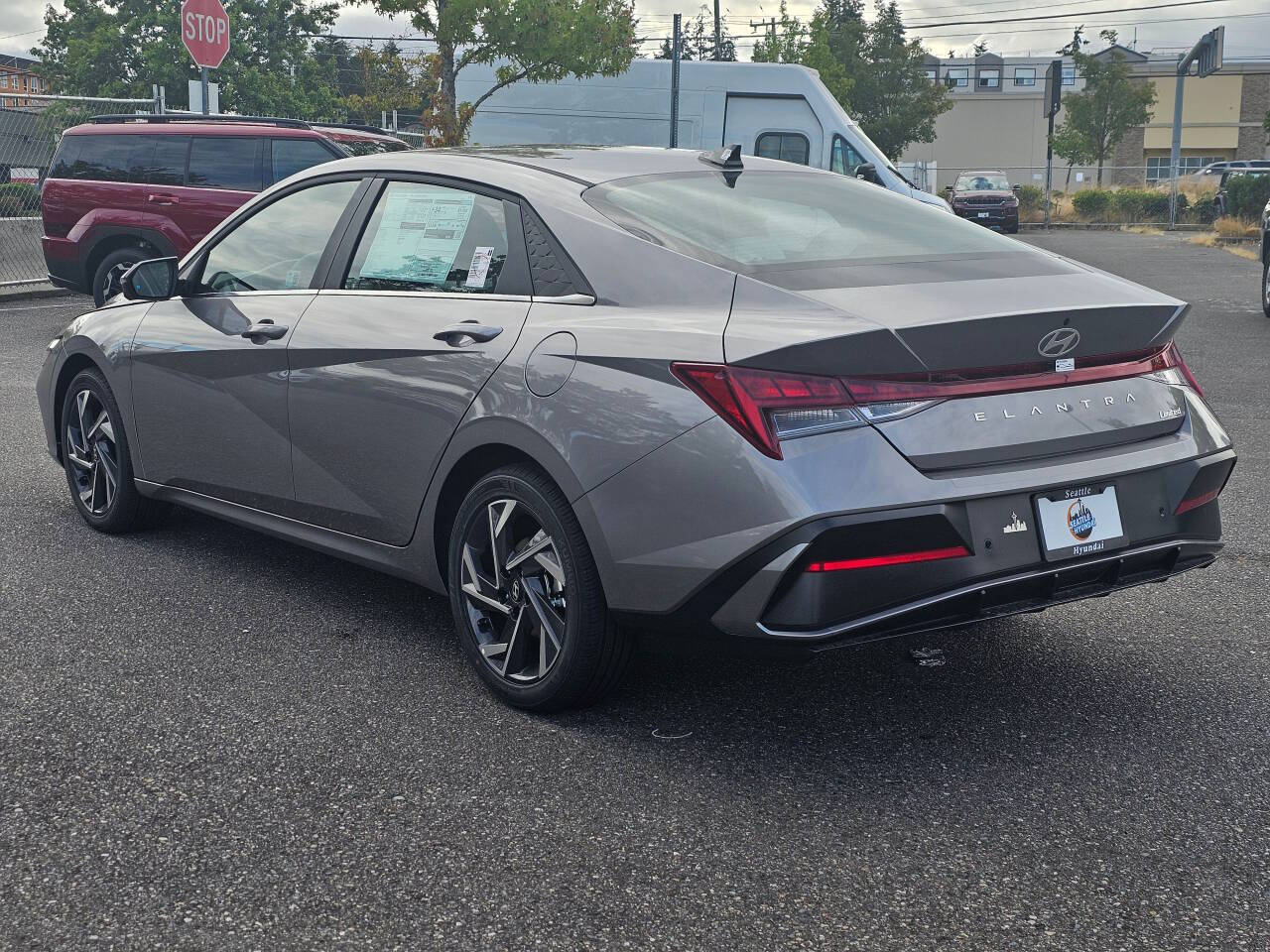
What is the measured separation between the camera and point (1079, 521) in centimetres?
332

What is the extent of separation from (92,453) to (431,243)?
2.31m

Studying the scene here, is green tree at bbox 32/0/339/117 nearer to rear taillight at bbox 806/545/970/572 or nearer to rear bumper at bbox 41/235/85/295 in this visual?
rear bumper at bbox 41/235/85/295

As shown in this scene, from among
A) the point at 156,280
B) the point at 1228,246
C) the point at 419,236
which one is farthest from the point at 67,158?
the point at 1228,246

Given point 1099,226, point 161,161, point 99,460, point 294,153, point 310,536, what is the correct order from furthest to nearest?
point 1099,226, point 161,161, point 294,153, point 99,460, point 310,536

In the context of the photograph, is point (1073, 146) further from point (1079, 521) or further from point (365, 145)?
point (1079, 521)

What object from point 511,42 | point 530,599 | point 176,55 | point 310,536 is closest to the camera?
point 530,599

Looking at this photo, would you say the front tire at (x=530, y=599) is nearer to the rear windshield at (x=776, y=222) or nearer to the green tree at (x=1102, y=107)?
the rear windshield at (x=776, y=222)

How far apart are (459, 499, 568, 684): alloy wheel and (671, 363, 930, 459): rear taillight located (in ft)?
2.32

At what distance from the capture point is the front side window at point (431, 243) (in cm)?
402

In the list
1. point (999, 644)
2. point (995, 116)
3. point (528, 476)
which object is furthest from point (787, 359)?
point (995, 116)

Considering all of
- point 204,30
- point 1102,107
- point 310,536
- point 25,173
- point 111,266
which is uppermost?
point 1102,107

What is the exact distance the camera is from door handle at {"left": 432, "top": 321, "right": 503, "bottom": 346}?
12.5 ft

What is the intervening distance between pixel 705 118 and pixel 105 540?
16571 millimetres

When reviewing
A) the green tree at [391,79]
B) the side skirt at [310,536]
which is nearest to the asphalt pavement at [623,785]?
the side skirt at [310,536]
